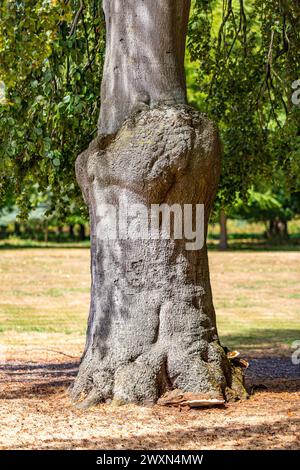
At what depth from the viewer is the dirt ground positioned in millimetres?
7227

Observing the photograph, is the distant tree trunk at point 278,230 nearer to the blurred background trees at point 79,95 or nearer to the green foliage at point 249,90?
the green foliage at point 249,90

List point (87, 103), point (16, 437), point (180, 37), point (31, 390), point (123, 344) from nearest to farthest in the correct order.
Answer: point (16, 437) → point (123, 344) → point (180, 37) → point (31, 390) → point (87, 103)

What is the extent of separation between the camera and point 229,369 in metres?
8.90

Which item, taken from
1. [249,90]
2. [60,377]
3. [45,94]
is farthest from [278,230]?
[45,94]

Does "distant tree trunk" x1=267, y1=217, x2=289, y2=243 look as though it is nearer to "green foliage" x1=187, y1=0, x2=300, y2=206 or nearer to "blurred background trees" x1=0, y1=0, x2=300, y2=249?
"green foliage" x1=187, y1=0, x2=300, y2=206

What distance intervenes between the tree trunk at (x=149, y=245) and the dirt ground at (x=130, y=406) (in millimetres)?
319

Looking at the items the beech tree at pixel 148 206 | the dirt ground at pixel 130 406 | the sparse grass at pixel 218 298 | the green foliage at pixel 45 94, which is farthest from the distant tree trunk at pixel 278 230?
the beech tree at pixel 148 206

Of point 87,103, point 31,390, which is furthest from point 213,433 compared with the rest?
point 87,103

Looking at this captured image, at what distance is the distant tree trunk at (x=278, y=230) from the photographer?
57.7 metres

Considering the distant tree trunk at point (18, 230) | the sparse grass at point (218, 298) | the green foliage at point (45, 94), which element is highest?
the green foliage at point (45, 94)

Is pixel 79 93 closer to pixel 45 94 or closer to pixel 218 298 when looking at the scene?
pixel 45 94

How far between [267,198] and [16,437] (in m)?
39.5

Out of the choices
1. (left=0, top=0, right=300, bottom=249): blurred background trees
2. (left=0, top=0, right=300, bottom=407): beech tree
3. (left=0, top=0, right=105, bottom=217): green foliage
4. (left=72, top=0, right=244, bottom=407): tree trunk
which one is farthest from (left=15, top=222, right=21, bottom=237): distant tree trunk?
(left=72, top=0, right=244, bottom=407): tree trunk
